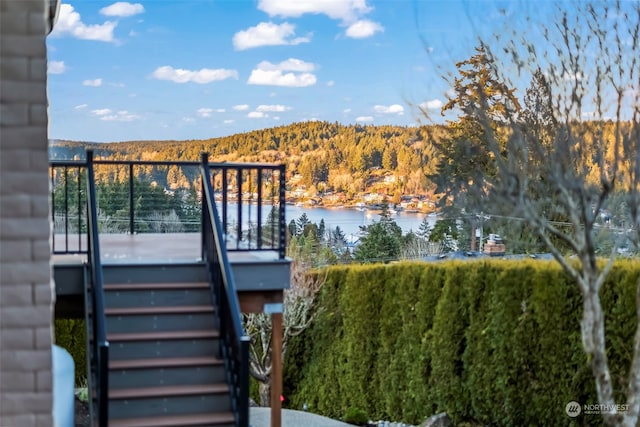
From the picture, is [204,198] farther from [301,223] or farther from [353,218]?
[301,223]

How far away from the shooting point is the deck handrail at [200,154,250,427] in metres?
4.24

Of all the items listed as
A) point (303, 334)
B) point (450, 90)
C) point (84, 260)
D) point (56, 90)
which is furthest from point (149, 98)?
point (84, 260)

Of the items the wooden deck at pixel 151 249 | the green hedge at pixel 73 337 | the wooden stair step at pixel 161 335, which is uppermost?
the wooden deck at pixel 151 249

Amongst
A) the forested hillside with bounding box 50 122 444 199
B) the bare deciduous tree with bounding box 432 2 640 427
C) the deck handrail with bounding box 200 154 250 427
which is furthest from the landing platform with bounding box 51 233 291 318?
the forested hillside with bounding box 50 122 444 199

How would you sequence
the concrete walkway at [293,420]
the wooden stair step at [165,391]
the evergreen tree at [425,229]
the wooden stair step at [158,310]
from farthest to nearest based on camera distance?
the evergreen tree at [425,229], the concrete walkway at [293,420], the wooden stair step at [158,310], the wooden stair step at [165,391]

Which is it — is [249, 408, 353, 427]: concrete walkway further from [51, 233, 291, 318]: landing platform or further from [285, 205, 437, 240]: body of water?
[285, 205, 437, 240]: body of water

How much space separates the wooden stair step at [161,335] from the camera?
4.78m

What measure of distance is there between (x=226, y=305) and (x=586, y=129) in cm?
324

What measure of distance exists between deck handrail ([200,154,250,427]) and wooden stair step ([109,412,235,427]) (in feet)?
0.30

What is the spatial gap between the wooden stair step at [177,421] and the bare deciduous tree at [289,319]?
444 centimetres

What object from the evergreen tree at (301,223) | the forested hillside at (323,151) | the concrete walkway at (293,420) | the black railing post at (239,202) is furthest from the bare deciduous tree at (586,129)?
the evergreen tree at (301,223)

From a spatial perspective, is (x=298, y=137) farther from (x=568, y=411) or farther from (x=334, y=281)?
(x=568, y=411)

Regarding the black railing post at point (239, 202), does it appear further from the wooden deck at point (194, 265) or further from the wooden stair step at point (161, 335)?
the wooden stair step at point (161, 335)

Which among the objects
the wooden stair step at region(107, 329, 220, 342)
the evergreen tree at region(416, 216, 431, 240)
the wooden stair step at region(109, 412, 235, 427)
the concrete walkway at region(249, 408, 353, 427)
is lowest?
the concrete walkway at region(249, 408, 353, 427)
